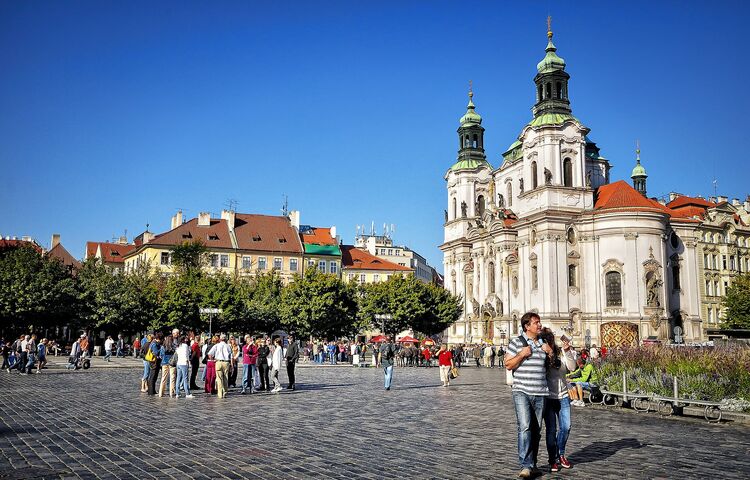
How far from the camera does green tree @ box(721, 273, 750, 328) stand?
203ft

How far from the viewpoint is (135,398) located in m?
19.0

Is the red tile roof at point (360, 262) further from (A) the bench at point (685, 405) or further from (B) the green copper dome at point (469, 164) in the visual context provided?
(A) the bench at point (685, 405)

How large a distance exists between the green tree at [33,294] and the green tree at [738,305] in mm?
59372

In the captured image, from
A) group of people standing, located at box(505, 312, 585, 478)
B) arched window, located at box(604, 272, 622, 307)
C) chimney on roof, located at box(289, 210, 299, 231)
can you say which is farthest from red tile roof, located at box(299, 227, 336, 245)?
group of people standing, located at box(505, 312, 585, 478)

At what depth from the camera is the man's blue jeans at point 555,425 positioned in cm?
936

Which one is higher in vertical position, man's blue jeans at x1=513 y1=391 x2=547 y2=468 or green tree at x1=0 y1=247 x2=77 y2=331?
green tree at x1=0 y1=247 x2=77 y2=331

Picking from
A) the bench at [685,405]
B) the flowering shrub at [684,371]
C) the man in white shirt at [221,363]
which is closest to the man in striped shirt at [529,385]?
the bench at [685,405]

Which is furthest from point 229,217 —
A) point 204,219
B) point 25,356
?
point 25,356

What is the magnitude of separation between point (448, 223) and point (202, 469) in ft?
258

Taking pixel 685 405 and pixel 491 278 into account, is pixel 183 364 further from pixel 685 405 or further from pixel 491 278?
pixel 491 278

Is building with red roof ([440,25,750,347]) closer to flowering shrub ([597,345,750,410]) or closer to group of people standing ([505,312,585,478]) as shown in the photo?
flowering shrub ([597,345,750,410])

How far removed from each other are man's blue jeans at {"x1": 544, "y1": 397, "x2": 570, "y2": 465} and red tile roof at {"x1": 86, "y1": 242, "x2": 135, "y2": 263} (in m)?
91.8

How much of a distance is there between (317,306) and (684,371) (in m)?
41.3

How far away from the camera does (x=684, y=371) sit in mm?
17719
